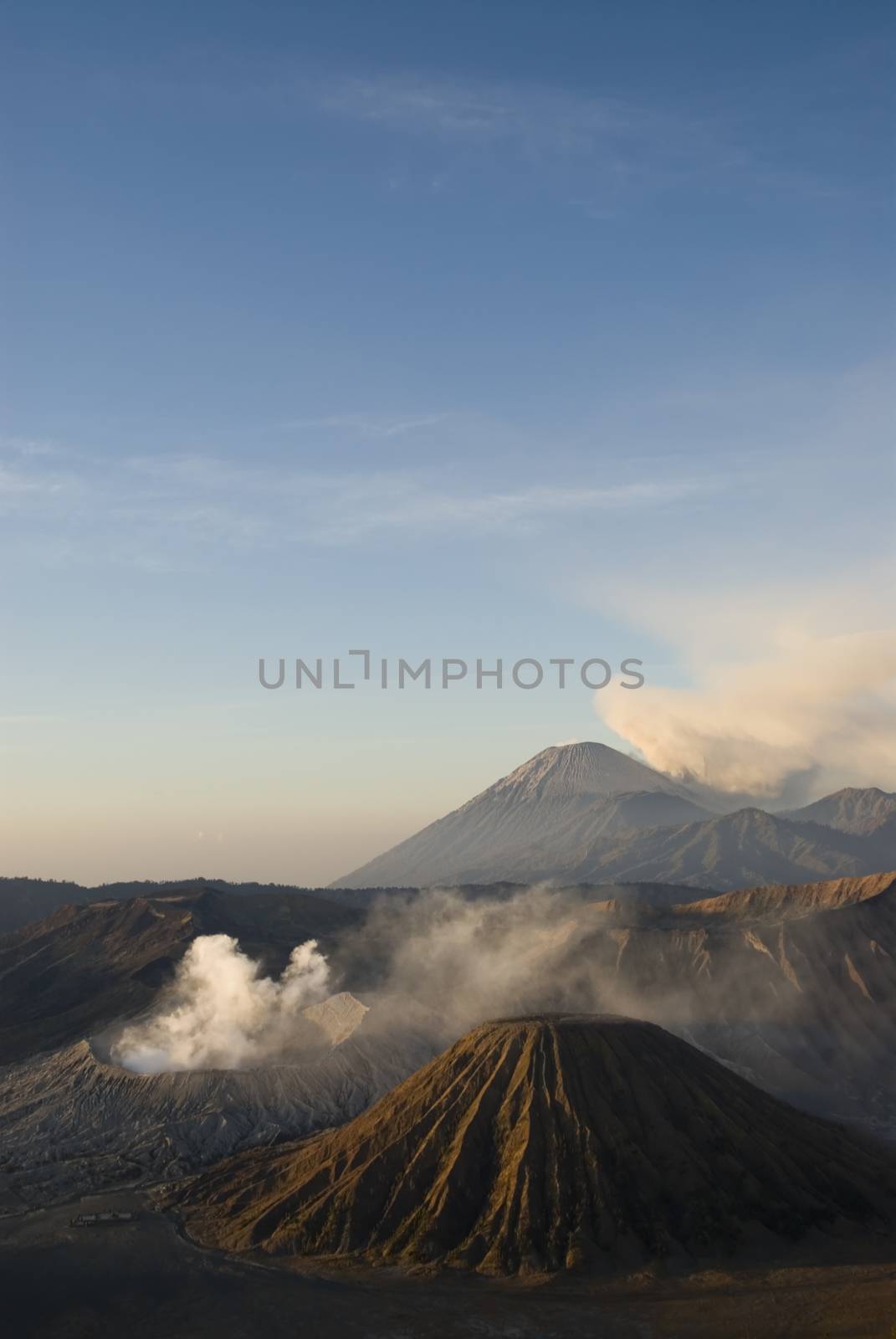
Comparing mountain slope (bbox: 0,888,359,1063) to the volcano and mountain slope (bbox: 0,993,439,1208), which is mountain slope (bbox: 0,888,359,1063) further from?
the volcano

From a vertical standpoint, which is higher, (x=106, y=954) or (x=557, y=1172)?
(x=106, y=954)

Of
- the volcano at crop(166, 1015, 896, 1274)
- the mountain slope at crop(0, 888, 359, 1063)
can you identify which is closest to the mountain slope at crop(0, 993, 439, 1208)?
the volcano at crop(166, 1015, 896, 1274)

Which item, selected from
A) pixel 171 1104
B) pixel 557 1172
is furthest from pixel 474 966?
pixel 557 1172

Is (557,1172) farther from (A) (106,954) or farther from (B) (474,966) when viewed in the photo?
(A) (106,954)

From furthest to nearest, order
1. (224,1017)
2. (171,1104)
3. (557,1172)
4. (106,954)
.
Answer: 1. (106,954)
2. (224,1017)
3. (171,1104)
4. (557,1172)

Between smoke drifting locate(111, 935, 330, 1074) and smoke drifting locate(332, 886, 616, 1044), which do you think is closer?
smoke drifting locate(111, 935, 330, 1074)

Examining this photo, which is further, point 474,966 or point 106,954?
point 106,954
